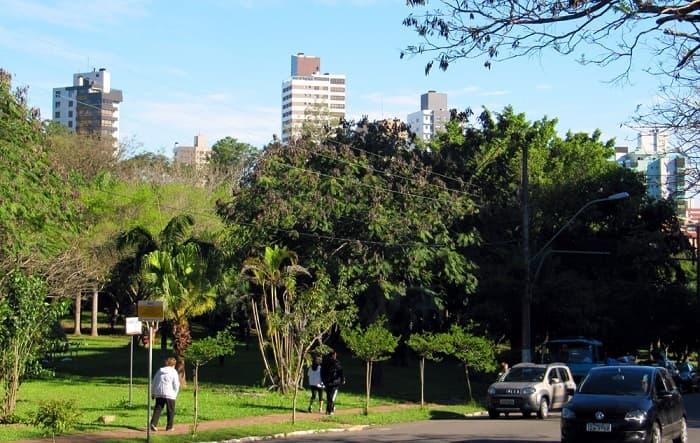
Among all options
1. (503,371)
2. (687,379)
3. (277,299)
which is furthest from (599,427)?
(687,379)

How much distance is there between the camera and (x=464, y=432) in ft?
67.6

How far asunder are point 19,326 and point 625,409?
1224 cm

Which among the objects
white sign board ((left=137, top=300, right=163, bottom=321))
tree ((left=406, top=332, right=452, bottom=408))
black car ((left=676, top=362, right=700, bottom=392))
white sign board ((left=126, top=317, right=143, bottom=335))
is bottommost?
black car ((left=676, top=362, right=700, bottom=392))

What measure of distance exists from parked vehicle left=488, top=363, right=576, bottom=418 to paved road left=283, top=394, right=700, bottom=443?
43cm

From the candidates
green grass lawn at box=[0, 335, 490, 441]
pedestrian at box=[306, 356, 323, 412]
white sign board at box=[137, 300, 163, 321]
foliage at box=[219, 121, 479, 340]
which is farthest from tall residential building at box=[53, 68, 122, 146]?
white sign board at box=[137, 300, 163, 321]

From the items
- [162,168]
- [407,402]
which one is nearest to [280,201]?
[407,402]

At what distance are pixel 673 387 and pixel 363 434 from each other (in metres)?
6.77

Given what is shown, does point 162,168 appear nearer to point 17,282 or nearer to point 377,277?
point 377,277

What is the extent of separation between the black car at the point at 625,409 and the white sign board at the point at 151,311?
7212 mm

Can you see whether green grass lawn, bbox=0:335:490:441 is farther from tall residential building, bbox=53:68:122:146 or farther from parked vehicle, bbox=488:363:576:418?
tall residential building, bbox=53:68:122:146

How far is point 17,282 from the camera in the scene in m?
19.8

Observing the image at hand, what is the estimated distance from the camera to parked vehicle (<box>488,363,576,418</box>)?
25.3m

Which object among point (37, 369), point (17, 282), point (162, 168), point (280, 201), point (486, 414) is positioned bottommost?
point (486, 414)

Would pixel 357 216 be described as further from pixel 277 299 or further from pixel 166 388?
pixel 166 388
